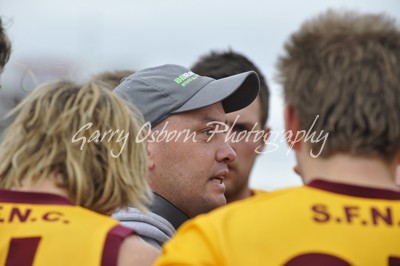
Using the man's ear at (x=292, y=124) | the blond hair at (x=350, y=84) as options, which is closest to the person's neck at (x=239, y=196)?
the man's ear at (x=292, y=124)

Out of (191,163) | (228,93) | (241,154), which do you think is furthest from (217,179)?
(241,154)

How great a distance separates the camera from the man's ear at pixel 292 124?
2670mm

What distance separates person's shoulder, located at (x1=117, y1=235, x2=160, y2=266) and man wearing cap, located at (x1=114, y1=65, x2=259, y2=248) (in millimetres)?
1391

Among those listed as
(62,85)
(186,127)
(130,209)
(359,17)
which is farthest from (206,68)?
(359,17)

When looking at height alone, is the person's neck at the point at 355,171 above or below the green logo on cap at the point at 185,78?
above

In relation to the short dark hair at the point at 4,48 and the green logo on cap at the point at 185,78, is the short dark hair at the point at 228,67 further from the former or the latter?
the short dark hair at the point at 4,48

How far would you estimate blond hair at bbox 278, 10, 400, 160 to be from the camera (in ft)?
8.34

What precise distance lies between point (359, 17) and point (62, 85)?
107cm

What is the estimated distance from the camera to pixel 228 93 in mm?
4492

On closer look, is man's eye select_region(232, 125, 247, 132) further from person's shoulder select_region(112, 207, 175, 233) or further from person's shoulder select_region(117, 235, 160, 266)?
person's shoulder select_region(117, 235, 160, 266)

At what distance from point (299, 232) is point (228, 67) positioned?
3.77 metres

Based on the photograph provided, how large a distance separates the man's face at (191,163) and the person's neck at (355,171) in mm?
1803

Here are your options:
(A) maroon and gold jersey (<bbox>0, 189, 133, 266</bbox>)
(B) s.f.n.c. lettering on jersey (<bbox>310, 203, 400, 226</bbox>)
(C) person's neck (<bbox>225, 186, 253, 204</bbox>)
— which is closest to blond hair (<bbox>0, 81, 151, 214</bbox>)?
(A) maroon and gold jersey (<bbox>0, 189, 133, 266</bbox>)

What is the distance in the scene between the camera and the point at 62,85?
316 cm
